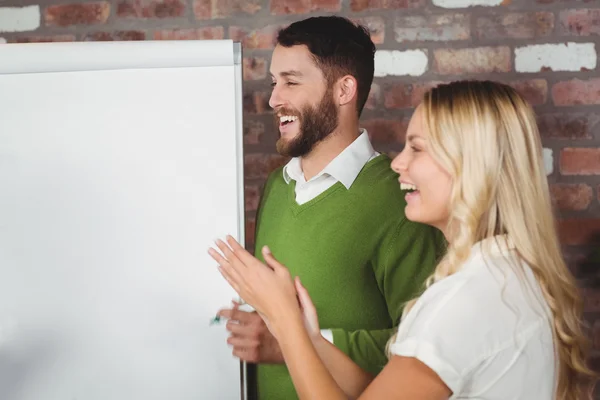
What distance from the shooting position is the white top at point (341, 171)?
4.71ft

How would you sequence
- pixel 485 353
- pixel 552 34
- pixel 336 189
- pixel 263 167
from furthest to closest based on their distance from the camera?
pixel 263 167 → pixel 552 34 → pixel 336 189 → pixel 485 353

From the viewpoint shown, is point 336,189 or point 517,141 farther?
point 336,189

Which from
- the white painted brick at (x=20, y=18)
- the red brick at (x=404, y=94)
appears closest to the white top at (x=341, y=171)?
the red brick at (x=404, y=94)

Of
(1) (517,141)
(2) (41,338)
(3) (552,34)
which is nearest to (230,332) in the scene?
(2) (41,338)

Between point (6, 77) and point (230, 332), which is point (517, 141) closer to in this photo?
point (230, 332)

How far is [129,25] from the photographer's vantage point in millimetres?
1807

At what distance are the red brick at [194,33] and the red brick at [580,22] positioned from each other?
32.6 inches

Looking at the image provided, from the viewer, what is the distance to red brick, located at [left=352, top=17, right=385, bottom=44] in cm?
169

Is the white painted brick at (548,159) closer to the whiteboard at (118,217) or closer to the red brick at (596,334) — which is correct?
the red brick at (596,334)

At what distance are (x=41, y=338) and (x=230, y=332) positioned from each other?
0.35 metres

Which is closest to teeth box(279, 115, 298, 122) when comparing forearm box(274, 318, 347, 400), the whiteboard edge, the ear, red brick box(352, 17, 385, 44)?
the ear

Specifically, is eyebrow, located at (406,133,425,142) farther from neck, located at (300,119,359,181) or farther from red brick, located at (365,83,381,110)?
red brick, located at (365,83,381,110)

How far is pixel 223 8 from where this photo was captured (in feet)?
5.79

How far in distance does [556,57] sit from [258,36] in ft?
2.36
